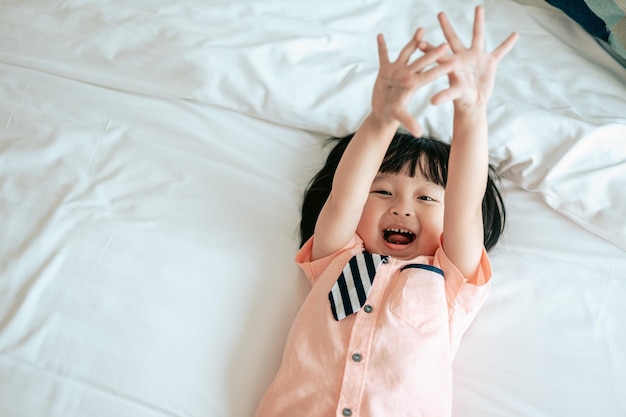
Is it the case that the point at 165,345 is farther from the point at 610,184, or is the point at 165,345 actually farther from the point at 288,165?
the point at 610,184

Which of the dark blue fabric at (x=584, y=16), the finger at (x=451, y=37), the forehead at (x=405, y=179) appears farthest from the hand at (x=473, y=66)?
the dark blue fabric at (x=584, y=16)

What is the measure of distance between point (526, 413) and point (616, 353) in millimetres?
181

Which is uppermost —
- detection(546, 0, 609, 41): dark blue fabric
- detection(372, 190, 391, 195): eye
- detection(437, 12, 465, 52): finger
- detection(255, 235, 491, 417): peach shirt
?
detection(437, 12, 465, 52): finger

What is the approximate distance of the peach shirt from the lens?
Answer: 932 mm

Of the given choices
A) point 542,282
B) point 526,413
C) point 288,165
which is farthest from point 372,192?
point 526,413

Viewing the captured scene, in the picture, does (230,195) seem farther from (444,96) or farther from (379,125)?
(444,96)

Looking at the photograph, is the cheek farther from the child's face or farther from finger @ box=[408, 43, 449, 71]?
finger @ box=[408, 43, 449, 71]

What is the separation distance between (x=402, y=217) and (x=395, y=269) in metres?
0.09

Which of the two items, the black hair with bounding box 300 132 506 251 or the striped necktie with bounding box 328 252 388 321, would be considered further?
the black hair with bounding box 300 132 506 251

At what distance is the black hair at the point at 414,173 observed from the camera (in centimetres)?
111

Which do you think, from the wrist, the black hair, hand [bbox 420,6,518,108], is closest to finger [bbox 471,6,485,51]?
hand [bbox 420,6,518,108]

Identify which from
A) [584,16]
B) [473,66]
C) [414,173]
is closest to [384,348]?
[414,173]

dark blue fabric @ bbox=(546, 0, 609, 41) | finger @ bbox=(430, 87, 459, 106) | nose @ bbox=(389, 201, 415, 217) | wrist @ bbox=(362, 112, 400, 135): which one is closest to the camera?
finger @ bbox=(430, 87, 459, 106)

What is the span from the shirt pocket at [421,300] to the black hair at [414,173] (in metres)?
0.18
